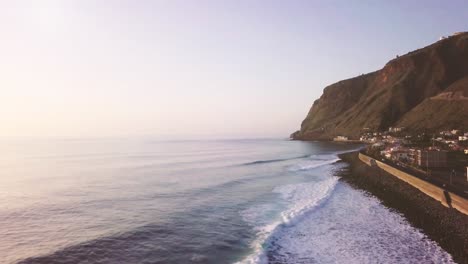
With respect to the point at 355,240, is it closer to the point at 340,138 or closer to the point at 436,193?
the point at 436,193

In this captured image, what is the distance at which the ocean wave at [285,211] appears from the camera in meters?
19.8

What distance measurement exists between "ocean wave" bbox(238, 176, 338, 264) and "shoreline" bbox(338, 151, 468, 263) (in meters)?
4.49

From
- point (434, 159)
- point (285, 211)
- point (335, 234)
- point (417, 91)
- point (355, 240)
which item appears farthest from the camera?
point (417, 91)

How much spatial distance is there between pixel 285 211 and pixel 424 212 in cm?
934

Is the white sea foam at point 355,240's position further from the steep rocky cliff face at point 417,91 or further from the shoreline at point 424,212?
the steep rocky cliff face at point 417,91

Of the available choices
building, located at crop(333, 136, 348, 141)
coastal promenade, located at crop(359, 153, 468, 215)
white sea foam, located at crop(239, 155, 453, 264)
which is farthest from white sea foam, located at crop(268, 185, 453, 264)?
building, located at crop(333, 136, 348, 141)

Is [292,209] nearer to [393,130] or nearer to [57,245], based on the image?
[57,245]

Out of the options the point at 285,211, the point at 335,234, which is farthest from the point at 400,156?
the point at 335,234

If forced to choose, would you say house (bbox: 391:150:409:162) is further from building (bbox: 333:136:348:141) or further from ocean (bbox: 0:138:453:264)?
building (bbox: 333:136:348:141)

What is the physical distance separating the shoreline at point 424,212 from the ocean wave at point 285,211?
4.49 meters

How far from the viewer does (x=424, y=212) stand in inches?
1030

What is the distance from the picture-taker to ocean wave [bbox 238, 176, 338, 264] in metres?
19.8

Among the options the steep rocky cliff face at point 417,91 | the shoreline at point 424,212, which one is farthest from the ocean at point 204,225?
the steep rocky cliff face at point 417,91

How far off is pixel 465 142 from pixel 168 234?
8007 cm
